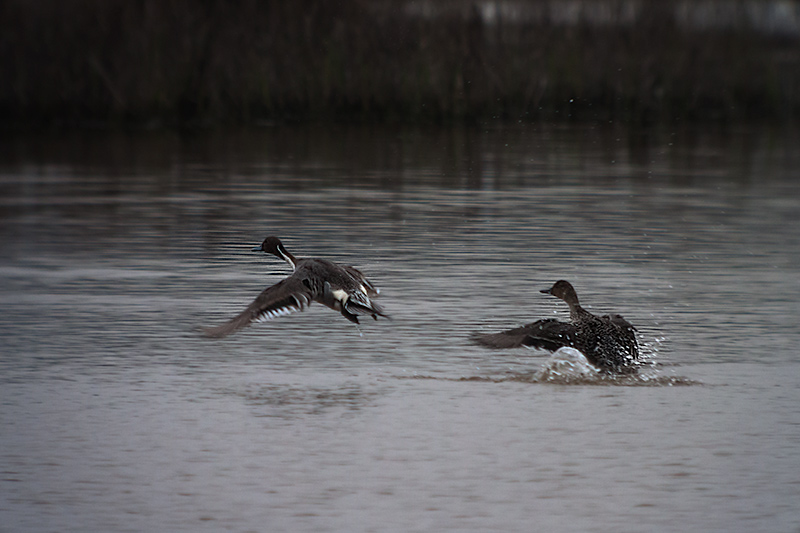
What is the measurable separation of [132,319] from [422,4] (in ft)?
57.6

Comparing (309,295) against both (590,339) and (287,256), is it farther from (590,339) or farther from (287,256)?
(590,339)

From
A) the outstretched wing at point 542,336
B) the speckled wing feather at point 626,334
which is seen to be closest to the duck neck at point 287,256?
the outstretched wing at point 542,336

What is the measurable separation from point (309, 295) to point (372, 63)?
17460 millimetres

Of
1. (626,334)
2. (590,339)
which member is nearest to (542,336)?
(590,339)

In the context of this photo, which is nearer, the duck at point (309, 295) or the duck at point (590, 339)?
the duck at point (590, 339)

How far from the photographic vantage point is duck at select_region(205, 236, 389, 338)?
7.50 meters

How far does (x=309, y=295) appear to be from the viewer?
7750mm

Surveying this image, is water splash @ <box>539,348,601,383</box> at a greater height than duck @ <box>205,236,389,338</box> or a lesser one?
lesser

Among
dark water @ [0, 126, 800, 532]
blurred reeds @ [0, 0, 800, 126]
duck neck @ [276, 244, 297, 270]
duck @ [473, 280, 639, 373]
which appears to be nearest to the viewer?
dark water @ [0, 126, 800, 532]

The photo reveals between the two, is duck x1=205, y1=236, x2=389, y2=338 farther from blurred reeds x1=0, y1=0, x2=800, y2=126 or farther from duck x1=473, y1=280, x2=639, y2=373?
blurred reeds x1=0, y1=0, x2=800, y2=126

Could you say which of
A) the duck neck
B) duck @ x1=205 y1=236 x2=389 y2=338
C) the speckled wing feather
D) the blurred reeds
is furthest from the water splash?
the blurred reeds

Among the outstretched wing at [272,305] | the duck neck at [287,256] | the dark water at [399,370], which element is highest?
the duck neck at [287,256]

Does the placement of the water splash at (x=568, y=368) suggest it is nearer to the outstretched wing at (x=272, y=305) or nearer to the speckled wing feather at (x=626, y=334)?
the speckled wing feather at (x=626, y=334)

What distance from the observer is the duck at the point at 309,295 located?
24.6 feet
